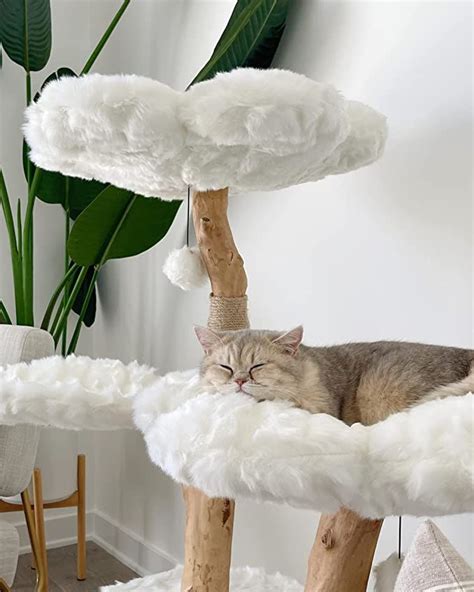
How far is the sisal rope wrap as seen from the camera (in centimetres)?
122

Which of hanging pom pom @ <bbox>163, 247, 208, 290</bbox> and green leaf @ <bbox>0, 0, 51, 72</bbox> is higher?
green leaf @ <bbox>0, 0, 51, 72</bbox>

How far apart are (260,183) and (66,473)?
1.69m

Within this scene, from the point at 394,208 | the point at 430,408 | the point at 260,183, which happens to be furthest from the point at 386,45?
the point at 430,408

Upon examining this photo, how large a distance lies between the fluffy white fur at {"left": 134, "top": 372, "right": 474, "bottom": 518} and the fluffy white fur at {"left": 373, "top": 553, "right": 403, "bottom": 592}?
1.28 feet

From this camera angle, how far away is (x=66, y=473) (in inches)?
99.4

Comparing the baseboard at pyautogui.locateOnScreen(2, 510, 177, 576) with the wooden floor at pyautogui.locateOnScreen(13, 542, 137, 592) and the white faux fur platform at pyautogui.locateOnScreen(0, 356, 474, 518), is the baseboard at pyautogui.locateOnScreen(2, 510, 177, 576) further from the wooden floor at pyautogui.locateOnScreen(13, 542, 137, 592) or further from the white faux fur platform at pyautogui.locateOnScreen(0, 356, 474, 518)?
the white faux fur platform at pyautogui.locateOnScreen(0, 356, 474, 518)

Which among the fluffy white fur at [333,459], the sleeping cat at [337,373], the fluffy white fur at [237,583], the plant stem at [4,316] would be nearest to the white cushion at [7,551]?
the fluffy white fur at [237,583]

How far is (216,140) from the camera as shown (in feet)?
3.08

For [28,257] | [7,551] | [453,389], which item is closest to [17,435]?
[7,551]

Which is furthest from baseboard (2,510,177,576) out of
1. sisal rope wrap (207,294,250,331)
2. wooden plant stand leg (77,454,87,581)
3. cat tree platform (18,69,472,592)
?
sisal rope wrap (207,294,250,331)

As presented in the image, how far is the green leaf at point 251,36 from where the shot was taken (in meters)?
1.69

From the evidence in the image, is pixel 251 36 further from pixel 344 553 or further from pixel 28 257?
pixel 344 553

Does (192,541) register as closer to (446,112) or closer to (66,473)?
(446,112)

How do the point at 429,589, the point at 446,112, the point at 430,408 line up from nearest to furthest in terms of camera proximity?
the point at 429,589
the point at 430,408
the point at 446,112
